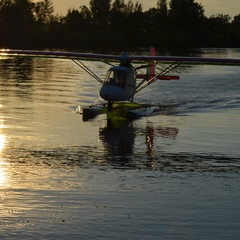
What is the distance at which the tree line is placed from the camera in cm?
10650

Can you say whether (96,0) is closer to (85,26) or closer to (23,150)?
(85,26)

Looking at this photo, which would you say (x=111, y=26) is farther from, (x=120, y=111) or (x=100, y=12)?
(x=120, y=111)

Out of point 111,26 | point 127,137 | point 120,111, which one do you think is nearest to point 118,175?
point 127,137

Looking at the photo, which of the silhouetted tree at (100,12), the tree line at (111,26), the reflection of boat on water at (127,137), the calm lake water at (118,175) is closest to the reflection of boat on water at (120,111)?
the calm lake water at (118,175)

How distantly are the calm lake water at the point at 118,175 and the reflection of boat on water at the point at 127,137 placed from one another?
1.0 inches

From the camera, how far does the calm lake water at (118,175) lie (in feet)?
33.5

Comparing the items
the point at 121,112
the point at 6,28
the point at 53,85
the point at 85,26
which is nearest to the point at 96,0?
the point at 85,26

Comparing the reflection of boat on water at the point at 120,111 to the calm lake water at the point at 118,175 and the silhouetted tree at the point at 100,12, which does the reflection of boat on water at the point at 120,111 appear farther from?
the silhouetted tree at the point at 100,12

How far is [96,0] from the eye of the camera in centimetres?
15500

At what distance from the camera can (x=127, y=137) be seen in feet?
60.6

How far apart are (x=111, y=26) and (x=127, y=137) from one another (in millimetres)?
129264

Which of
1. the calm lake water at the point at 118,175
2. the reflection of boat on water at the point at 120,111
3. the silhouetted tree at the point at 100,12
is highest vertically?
the silhouetted tree at the point at 100,12

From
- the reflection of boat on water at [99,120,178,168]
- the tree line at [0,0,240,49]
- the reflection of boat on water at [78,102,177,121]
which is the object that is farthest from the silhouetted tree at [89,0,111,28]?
the reflection of boat on water at [99,120,178,168]

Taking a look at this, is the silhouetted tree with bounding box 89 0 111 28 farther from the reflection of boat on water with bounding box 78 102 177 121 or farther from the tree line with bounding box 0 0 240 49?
the reflection of boat on water with bounding box 78 102 177 121
